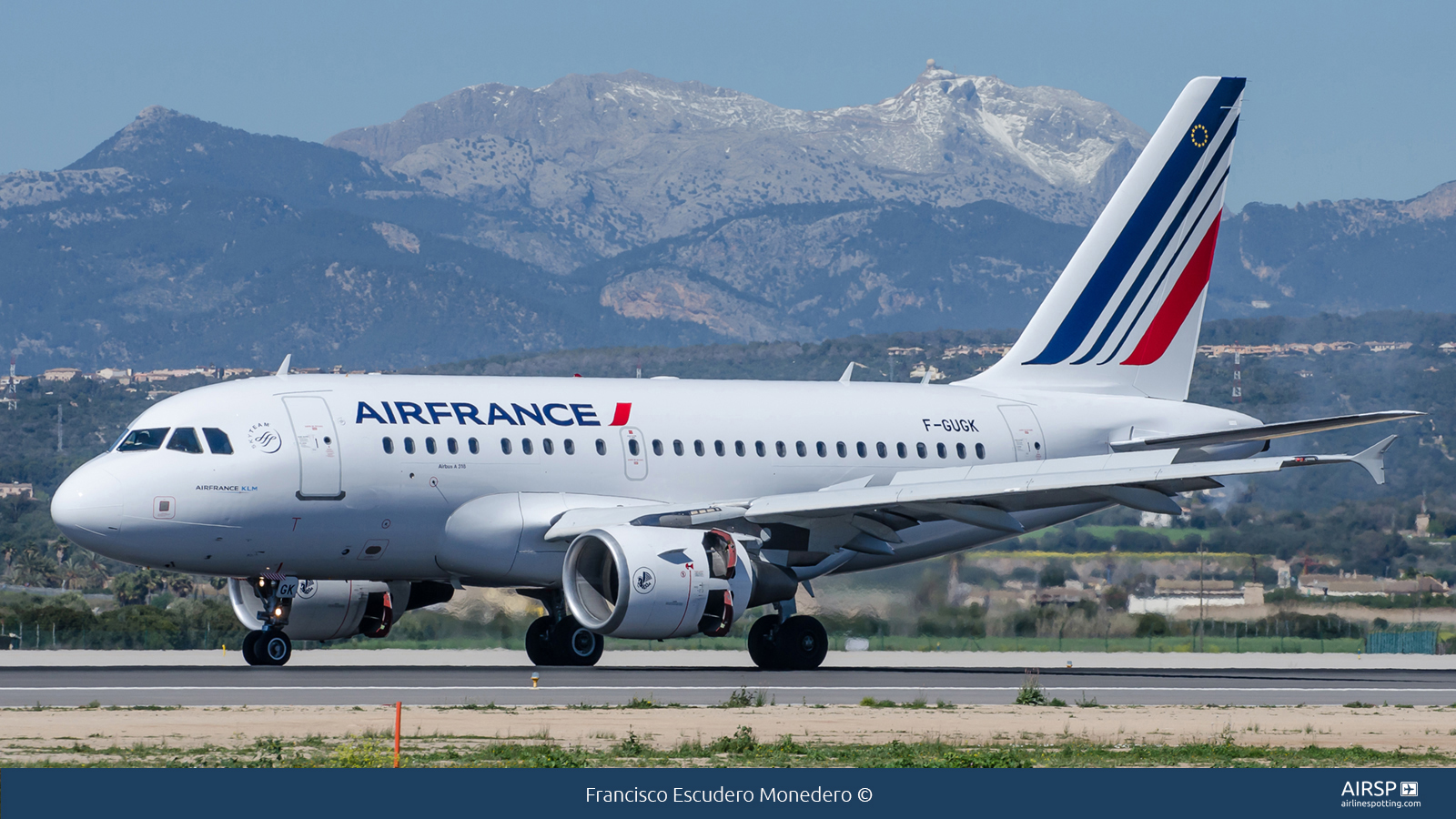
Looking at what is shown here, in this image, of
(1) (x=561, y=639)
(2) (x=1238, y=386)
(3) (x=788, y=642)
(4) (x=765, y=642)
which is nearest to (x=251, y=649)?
(1) (x=561, y=639)

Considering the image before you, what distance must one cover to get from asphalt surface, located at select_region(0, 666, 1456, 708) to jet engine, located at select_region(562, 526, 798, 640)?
0.89 m

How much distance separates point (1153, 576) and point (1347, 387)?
42163 mm

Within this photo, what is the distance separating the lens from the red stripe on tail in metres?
40.2

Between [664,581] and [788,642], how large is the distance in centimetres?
465

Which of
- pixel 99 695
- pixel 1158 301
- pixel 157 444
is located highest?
pixel 1158 301

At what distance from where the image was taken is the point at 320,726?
69.8 feet

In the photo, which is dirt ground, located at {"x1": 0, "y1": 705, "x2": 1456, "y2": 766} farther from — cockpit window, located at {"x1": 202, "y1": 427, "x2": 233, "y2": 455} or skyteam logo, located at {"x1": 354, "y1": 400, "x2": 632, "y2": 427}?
skyteam logo, located at {"x1": 354, "y1": 400, "x2": 632, "y2": 427}

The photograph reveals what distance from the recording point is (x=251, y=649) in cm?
3225

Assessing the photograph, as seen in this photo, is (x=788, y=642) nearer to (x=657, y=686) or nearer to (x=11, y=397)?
Result: (x=657, y=686)

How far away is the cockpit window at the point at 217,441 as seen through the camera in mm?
30578

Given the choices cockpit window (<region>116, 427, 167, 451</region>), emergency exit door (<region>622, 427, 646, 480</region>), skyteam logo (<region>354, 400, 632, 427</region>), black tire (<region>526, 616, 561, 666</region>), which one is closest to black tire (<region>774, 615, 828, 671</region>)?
emergency exit door (<region>622, 427, 646, 480</region>)

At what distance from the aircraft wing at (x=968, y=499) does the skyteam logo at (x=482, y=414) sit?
1.70 meters

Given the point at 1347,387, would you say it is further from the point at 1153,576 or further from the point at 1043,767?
the point at 1043,767
